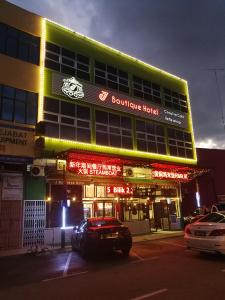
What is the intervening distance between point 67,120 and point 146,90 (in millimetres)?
9369

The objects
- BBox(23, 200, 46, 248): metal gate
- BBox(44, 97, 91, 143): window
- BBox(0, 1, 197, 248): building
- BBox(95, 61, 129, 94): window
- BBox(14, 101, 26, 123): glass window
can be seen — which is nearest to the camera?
BBox(23, 200, 46, 248): metal gate

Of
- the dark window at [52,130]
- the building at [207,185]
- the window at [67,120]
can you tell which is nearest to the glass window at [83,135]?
the window at [67,120]

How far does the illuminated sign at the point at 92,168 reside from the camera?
1766cm

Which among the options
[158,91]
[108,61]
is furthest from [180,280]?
[158,91]

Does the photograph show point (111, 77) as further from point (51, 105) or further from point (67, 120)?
point (51, 105)

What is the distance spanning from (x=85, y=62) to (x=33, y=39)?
4180mm

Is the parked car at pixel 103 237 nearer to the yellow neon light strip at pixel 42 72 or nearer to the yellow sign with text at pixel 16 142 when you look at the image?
the yellow sign with text at pixel 16 142

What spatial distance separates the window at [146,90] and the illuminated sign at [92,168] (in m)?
8.70

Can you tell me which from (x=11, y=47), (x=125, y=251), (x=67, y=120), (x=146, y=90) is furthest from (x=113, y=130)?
(x=125, y=251)

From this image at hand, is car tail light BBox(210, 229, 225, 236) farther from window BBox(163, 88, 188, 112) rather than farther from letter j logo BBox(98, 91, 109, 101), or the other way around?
window BBox(163, 88, 188, 112)

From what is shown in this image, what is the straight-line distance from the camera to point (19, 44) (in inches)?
779

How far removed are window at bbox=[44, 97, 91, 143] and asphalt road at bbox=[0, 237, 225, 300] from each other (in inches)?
366

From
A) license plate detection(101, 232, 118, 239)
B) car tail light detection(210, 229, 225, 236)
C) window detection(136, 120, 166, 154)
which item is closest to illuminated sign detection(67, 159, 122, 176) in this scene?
window detection(136, 120, 166, 154)

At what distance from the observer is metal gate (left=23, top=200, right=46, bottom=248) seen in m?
16.9
